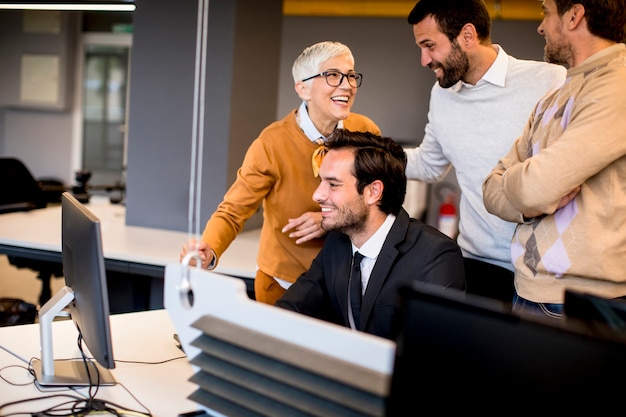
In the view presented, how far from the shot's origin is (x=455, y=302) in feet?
3.31

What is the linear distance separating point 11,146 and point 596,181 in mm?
8482

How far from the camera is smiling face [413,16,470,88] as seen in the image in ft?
8.00

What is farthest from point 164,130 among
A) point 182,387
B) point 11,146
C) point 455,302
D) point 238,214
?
point 11,146

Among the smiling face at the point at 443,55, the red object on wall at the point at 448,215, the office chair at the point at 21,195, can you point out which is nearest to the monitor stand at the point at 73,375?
the smiling face at the point at 443,55

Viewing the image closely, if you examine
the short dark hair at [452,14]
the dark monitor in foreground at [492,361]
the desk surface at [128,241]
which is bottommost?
the desk surface at [128,241]

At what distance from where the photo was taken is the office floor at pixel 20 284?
584 cm

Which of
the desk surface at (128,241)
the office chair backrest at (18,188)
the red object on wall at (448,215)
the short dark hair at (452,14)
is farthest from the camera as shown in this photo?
the red object on wall at (448,215)

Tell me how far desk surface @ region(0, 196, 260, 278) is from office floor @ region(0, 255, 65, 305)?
1.31 metres

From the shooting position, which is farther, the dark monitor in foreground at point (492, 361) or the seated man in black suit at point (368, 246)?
the seated man in black suit at point (368, 246)

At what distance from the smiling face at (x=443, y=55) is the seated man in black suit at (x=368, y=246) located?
1.01ft

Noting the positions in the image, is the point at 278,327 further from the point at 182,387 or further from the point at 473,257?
the point at 473,257

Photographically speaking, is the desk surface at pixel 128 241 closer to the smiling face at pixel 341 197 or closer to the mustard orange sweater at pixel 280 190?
the mustard orange sweater at pixel 280 190

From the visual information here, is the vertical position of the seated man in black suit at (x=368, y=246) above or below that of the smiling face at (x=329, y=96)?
below

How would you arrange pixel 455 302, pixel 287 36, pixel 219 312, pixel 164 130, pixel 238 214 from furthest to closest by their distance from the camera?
pixel 287 36 < pixel 164 130 < pixel 238 214 < pixel 219 312 < pixel 455 302
